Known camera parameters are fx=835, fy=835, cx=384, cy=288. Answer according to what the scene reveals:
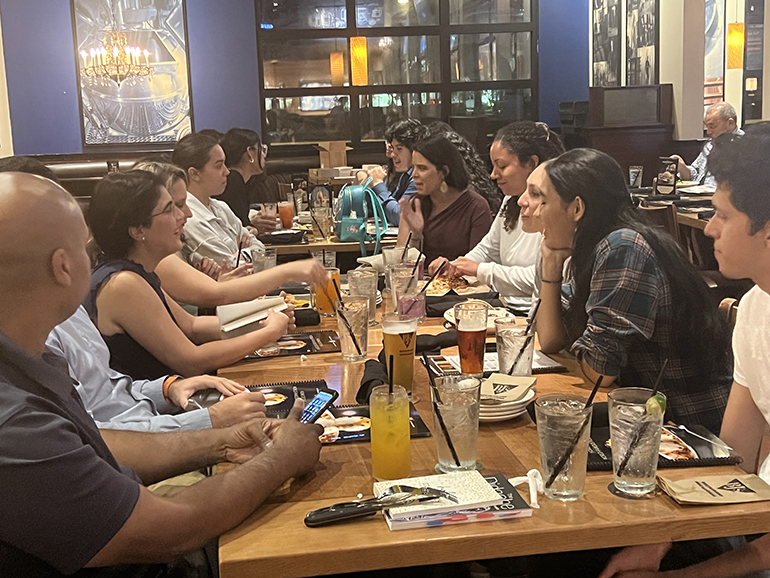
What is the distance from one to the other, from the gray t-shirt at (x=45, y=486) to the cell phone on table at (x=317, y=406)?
534mm

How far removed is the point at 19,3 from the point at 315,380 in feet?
31.7

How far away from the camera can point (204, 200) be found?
4.64m

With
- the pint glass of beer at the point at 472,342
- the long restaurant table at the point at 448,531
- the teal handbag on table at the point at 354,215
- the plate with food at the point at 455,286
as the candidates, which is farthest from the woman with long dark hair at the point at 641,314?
the teal handbag on table at the point at 354,215

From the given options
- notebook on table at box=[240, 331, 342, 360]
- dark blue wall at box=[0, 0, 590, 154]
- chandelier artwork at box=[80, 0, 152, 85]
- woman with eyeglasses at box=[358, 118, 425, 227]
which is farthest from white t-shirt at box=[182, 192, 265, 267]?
dark blue wall at box=[0, 0, 590, 154]

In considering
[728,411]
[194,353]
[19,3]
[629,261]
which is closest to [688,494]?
[728,411]

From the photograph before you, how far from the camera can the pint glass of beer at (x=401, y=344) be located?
2.00 meters

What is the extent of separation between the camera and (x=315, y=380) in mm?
2156

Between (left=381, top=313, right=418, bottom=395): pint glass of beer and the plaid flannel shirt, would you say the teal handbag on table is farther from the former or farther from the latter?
(left=381, top=313, right=418, bottom=395): pint glass of beer

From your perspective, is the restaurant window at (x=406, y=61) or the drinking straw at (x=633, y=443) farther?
the restaurant window at (x=406, y=61)

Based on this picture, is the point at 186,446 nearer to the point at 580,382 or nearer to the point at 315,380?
the point at 315,380

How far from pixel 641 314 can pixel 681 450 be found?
24.8 inches

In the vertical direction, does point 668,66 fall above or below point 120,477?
above

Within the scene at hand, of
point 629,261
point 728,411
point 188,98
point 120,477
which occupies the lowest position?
point 728,411

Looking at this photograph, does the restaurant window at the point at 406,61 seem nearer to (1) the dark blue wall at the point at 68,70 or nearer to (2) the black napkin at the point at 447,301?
(1) the dark blue wall at the point at 68,70
